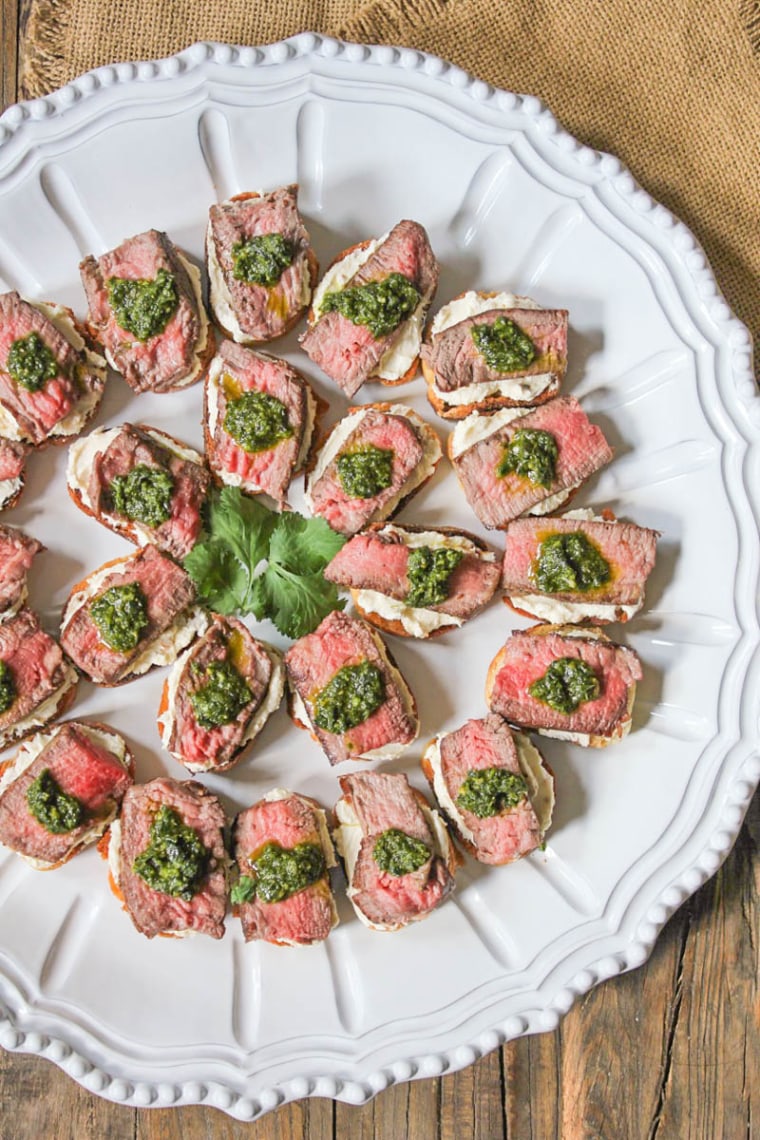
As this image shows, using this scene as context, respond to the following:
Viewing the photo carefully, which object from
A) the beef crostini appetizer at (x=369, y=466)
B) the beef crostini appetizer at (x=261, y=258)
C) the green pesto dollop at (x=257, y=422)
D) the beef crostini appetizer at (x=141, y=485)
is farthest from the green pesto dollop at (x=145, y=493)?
the beef crostini appetizer at (x=261, y=258)

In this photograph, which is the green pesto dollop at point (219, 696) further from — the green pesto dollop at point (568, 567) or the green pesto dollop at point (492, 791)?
the green pesto dollop at point (568, 567)

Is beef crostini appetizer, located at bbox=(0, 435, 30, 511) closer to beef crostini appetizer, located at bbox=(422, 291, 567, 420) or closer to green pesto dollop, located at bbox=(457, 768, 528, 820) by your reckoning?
beef crostini appetizer, located at bbox=(422, 291, 567, 420)

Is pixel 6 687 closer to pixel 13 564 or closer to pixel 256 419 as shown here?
pixel 13 564

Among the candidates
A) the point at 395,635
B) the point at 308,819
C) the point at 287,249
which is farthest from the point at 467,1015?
the point at 287,249

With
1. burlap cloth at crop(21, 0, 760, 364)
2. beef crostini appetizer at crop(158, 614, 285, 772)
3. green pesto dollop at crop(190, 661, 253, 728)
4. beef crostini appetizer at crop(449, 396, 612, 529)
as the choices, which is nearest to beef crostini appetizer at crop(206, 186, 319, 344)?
burlap cloth at crop(21, 0, 760, 364)

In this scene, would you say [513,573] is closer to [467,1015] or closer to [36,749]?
[467,1015]

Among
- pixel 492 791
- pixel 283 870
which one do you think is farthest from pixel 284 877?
pixel 492 791
